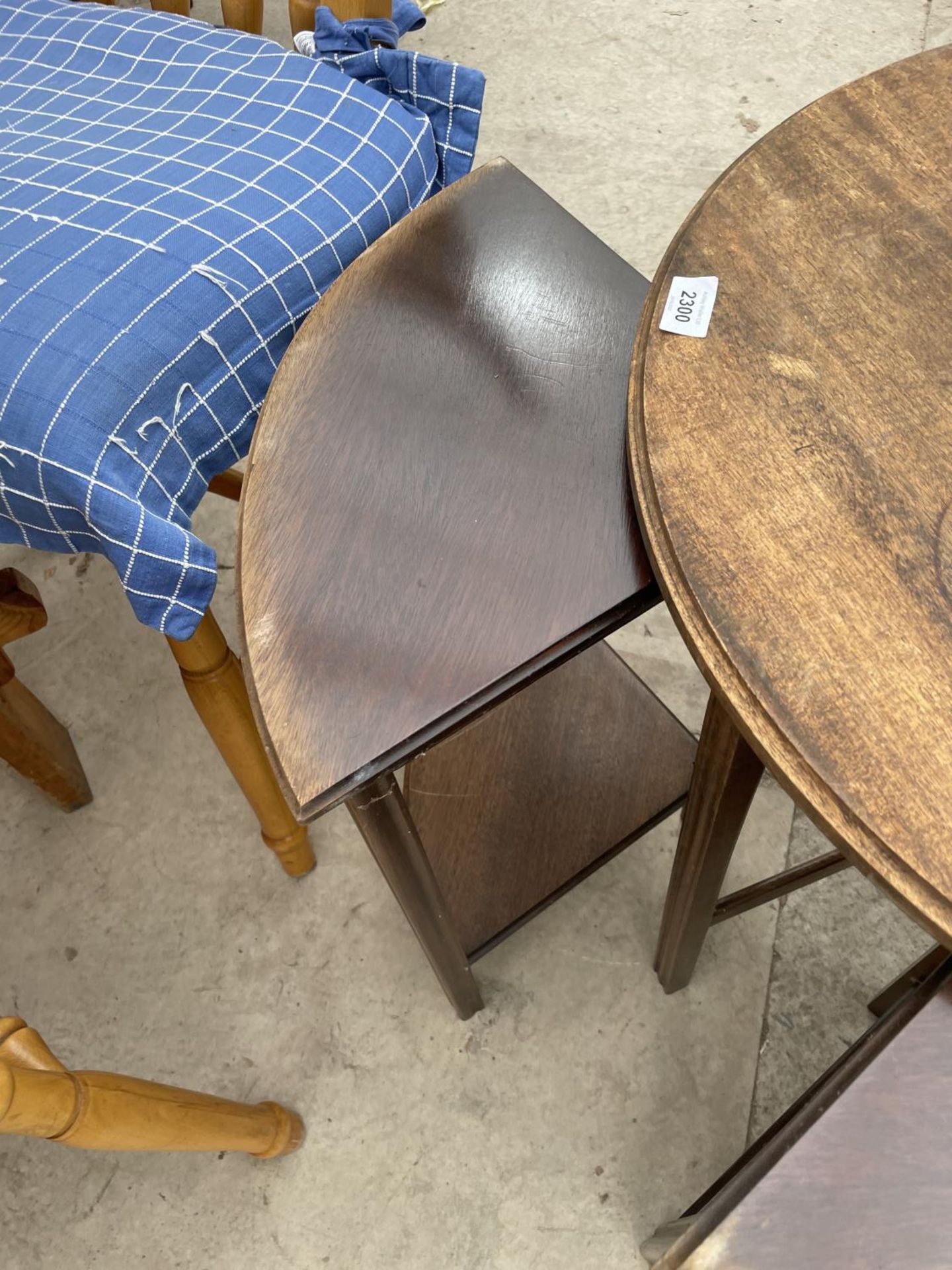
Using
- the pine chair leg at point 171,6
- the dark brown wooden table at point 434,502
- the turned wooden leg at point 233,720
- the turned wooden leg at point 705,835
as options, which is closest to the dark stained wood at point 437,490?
the dark brown wooden table at point 434,502

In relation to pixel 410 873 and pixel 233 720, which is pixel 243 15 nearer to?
pixel 233 720

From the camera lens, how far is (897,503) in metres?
0.48

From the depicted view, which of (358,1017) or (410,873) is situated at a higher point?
(410,873)

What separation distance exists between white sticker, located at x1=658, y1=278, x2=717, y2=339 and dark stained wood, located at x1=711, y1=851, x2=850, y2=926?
442 mm

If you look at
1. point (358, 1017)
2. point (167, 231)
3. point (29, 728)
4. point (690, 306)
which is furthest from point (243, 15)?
point (358, 1017)

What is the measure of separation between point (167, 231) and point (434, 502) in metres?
0.33

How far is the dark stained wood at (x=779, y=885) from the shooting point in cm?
79

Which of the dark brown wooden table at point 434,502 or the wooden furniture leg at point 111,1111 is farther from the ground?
the dark brown wooden table at point 434,502

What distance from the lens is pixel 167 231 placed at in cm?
72

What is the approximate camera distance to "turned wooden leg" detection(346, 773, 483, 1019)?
1.84 feet

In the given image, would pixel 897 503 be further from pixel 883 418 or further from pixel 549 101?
pixel 549 101

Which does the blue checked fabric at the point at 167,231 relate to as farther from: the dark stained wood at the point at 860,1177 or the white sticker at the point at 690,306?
the dark stained wood at the point at 860,1177

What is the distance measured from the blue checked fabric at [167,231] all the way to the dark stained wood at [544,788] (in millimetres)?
371

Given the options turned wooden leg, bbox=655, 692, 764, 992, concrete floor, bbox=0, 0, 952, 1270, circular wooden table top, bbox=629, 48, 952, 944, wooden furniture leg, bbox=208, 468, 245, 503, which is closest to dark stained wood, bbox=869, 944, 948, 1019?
concrete floor, bbox=0, 0, 952, 1270
